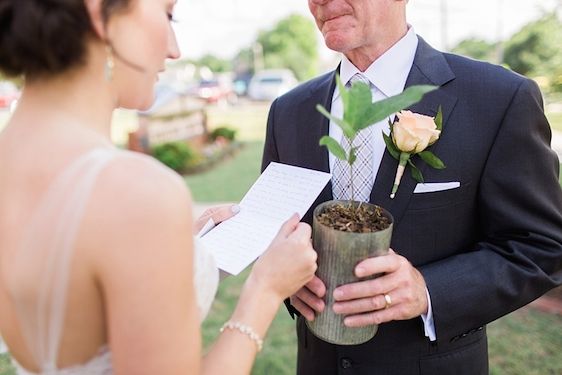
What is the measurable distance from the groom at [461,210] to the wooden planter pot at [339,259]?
0.10 meters

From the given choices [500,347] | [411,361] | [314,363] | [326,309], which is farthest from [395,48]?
[500,347]

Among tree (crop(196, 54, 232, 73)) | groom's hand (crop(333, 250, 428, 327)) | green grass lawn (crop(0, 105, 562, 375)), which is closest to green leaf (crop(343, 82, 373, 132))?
groom's hand (crop(333, 250, 428, 327))

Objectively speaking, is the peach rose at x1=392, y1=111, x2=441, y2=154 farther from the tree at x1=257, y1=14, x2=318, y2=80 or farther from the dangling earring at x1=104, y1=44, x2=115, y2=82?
the tree at x1=257, y1=14, x2=318, y2=80

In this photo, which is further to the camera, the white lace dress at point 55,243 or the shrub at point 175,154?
the shrub at point 175,154

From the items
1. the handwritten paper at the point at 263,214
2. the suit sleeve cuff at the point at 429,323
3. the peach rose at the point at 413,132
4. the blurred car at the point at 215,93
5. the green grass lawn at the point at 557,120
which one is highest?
the peach rose at the point at 413,132

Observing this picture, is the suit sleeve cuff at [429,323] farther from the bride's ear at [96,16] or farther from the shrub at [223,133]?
the shrub at [223,133]

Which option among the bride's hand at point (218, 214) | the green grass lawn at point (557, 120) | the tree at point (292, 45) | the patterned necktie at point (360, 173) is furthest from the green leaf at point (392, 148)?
the tree at point (292, 45)

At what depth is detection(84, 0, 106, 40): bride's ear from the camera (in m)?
0.90

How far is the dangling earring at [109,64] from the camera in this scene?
0.96 meters

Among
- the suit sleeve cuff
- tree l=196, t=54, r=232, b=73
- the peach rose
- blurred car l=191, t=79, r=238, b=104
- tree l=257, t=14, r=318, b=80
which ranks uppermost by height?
the peach rose

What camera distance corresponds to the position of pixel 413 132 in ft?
4.37

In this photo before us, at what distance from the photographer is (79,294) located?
0.91 metres

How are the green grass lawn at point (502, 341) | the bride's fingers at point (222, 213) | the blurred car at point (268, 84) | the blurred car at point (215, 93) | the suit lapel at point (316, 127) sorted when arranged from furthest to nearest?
1. the blurred car at point (268, 84)
2. the blurred car at point (215, 93)
3. the green grass lawn at point (502, 341)
4. the suit lapel at point (316, 127)
5. the bride's fingers at point (222, 213)

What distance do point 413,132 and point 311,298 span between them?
22.4 inches
